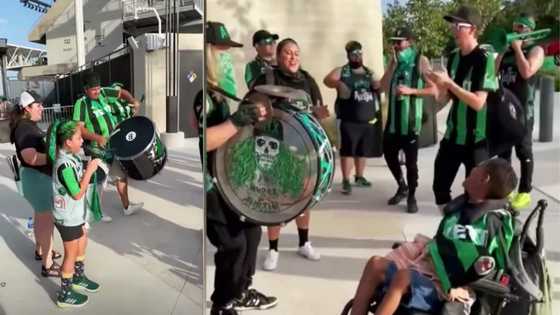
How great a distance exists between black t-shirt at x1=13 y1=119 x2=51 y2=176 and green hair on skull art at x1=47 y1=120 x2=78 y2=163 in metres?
0.03

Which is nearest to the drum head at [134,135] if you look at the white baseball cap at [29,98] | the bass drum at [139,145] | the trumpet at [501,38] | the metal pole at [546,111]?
the bass drum at [139,145]

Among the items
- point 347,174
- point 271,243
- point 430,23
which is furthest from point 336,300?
point 430,23

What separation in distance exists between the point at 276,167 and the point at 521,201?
716 mm

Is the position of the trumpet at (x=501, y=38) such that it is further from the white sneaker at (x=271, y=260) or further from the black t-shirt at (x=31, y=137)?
the black t-shirt at (x=31, y=137)

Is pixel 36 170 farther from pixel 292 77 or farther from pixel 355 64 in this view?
pixel 355 64

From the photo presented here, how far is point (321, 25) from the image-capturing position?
1412 mm

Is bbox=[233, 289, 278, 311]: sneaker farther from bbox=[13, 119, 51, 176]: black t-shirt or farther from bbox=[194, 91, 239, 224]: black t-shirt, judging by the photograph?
bbox=[13, 119, 51, 176]: black t-shirt

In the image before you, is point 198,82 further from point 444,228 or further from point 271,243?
point 444,228

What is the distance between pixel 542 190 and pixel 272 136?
0.81m

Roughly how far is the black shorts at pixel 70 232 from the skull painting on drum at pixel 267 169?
2.40 ft

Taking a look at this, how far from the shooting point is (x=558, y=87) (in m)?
1.45

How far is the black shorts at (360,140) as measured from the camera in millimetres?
1461

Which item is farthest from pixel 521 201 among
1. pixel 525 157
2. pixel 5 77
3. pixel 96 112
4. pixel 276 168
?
pixel 5 77

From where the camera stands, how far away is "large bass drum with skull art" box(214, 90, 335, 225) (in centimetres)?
145
